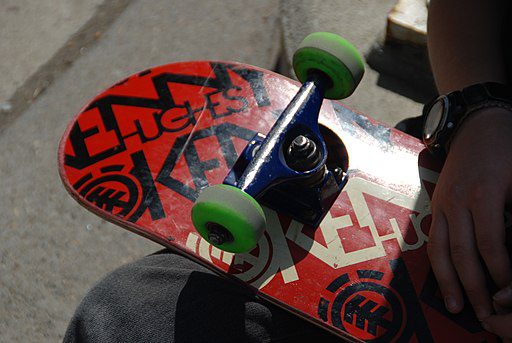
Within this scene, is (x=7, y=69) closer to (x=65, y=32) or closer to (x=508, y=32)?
(x=65, y=32)

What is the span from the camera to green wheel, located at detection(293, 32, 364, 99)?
4.15ft

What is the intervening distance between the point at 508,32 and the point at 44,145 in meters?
1.51

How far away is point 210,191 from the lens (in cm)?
104

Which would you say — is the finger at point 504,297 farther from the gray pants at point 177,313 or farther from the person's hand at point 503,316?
the gray pants at point 177,313

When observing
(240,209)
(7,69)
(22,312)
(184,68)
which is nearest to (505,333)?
(240,209)

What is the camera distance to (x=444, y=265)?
110 cm

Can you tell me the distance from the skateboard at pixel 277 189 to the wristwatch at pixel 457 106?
14cm

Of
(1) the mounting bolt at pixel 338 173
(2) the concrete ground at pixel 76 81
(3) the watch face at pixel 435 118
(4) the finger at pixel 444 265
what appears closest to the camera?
(4) the finger at pixel 444 265

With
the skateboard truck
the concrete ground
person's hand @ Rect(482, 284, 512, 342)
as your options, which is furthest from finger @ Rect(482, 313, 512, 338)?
the concrete ground

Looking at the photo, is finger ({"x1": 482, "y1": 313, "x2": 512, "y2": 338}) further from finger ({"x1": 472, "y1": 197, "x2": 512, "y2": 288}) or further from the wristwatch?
the wristwatch

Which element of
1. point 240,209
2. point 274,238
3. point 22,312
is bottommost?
point 22,312

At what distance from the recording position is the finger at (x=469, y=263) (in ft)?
3.40

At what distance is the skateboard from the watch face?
4.3 inches

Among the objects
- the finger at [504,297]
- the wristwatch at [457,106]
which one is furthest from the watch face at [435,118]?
the finger at [504,297]
